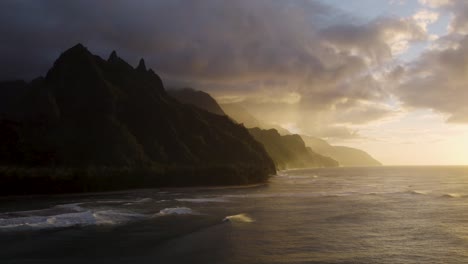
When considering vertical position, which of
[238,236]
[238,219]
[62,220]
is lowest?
[238,236]

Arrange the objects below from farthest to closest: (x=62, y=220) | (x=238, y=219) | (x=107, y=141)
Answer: (x=107, y=141)
(x=238, y=219)
(x=62, y=220)

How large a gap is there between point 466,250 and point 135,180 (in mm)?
104321

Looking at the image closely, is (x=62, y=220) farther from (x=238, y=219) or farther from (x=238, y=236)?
(x=238, y=236)

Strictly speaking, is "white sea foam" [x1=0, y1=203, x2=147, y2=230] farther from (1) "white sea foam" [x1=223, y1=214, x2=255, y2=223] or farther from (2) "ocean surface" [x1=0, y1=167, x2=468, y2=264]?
(1) "white sea foam" [x1=223, y1=214, x2=255, y2=223]

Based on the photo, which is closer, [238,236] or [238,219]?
[238,236]

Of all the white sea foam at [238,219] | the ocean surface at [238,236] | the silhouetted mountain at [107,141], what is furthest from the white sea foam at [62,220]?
the silhouetted mountain at [107,141]

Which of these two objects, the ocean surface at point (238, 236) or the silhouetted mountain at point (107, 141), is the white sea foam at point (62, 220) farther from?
the silhouetted mountain at point (107, 141)

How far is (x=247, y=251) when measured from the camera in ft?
114

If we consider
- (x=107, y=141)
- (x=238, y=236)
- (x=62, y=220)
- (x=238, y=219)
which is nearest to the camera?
(x=238, y=236)

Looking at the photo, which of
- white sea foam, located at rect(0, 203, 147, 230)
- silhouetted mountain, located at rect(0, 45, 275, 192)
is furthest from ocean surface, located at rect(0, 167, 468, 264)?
silhouetted mountain, located at rect(0, 45, 275, 192)

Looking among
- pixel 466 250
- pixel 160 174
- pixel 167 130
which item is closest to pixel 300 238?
pixel 466 250

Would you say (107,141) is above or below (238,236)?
above

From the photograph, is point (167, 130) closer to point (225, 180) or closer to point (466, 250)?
point (225, 180)

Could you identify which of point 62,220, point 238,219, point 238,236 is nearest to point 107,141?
point 62,220
